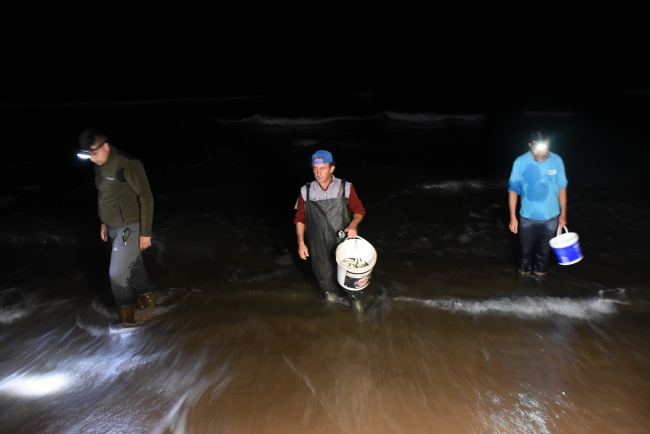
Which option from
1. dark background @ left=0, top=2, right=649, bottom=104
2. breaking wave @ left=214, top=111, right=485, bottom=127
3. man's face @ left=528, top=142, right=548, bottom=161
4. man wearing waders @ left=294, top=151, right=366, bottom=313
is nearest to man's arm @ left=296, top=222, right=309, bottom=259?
man wearing waders @ left=294, top=151, right=366, bottom=313

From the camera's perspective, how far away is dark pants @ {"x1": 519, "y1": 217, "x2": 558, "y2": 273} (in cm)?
516

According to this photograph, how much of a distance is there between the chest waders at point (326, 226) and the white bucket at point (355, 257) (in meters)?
0.17

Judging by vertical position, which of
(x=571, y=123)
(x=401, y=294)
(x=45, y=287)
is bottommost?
(x=571, y=123)

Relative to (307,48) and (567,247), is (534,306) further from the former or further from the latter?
(307,48)

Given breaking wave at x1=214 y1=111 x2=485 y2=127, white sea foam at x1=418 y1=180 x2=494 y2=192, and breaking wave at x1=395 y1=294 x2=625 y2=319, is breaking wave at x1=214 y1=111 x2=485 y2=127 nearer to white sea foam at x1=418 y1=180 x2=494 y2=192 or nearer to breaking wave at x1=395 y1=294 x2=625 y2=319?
white sea foam at x1=418 y1=180 x2=494 y2=192

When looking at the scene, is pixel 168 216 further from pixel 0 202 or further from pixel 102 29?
pixel 102 29

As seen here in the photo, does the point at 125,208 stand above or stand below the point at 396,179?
above

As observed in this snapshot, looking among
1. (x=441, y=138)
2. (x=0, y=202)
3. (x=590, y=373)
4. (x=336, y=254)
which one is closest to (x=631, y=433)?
(x=590, y=373)

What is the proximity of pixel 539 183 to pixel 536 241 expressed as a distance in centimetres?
83

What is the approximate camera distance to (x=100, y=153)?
411 cm

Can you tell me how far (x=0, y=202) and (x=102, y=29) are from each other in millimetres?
50963

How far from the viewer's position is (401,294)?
17.9 feet

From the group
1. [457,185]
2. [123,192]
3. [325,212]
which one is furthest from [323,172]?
A: [457,185]

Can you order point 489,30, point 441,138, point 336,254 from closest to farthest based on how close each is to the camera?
point 336,254
point 441,138
point 489,30
